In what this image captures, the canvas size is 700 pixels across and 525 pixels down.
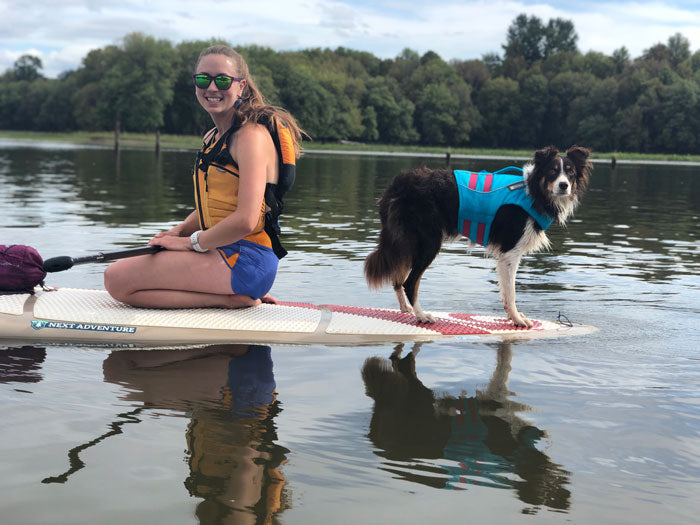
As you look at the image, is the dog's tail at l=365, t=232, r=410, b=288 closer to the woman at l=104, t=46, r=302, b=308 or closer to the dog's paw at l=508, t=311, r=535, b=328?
the dog's paw at l=508, t=311, r=535, b=328

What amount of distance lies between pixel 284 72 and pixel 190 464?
404ft

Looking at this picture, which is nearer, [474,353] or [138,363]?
[138,363]

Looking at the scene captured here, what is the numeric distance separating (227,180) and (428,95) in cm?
14037

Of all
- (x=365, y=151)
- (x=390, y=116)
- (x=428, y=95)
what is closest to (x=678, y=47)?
(x=428, y=95)

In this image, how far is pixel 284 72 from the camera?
123 meters

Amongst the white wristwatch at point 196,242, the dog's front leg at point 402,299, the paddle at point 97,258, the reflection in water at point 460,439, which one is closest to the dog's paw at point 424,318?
the dog's front leg at point 402,299

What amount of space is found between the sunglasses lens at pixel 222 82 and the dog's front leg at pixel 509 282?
10.2ft

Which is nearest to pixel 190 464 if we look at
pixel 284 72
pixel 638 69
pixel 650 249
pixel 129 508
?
pixel 129 508

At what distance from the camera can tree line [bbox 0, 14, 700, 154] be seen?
111 meters

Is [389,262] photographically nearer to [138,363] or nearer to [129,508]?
[138,363]

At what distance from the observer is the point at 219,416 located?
5.05m

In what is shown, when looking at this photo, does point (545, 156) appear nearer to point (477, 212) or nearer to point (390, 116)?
point (477, 212)

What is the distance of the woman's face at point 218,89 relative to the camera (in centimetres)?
605

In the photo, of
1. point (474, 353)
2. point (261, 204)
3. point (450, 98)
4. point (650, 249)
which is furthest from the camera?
point (450, 98)
